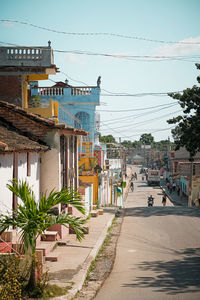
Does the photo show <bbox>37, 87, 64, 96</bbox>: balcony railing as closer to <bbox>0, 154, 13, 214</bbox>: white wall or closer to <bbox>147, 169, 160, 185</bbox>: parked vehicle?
<bbox>0, 154, 13, 214</bbox>: white wall

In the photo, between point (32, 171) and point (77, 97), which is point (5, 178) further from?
point (77, 97)

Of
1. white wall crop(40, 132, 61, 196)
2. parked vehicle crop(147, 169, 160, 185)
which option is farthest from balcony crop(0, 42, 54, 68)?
parked vehicle crop(147, 169, 160, 185)

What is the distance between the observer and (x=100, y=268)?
10.2 m

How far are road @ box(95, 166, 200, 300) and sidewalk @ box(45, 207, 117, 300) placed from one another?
0.66m

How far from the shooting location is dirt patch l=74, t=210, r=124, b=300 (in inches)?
319

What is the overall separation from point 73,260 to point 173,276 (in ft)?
9.36

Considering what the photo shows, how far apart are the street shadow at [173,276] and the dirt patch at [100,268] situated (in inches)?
31.6

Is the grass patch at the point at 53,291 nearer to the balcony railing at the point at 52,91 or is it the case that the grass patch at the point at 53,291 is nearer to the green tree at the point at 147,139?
the balcony railing at the point at 52,91

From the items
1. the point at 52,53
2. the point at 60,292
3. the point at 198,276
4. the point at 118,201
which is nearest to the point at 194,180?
the point at 118,201

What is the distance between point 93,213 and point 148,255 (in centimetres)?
779

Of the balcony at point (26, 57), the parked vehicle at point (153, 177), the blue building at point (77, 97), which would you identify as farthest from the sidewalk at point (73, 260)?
the parked vehicle at point (153, 177)

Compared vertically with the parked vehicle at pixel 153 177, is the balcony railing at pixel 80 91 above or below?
above

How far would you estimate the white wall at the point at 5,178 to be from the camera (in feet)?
30.3

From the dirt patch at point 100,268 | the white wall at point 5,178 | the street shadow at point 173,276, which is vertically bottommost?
the dirt patch at point 100,268
